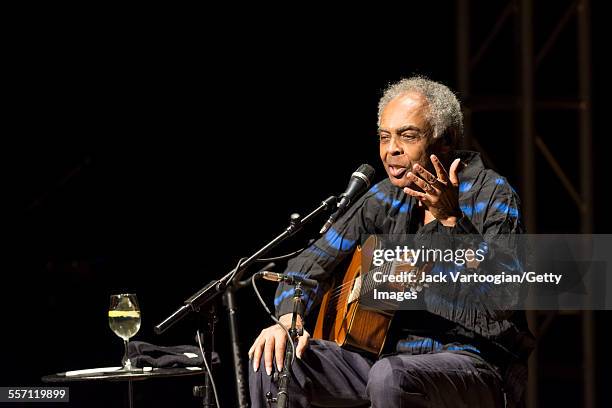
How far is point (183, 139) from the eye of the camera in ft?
19.6

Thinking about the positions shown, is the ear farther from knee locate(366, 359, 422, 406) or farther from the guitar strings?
knee locate(366, 359, 422, 406)

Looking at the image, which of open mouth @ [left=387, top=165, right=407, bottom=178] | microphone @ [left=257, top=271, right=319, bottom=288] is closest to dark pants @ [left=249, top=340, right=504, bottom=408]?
microphone @ [left=257, top=271, right=319, bottom=288]

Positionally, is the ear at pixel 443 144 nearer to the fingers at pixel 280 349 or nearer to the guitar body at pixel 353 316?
the guitar body at pixel 353 316

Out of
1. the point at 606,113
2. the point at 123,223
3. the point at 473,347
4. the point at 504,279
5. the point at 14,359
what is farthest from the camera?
the point at 606,113

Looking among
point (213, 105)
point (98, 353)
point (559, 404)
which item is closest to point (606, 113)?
point (559, 404)

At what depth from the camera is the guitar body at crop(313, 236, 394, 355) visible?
9.59 feet

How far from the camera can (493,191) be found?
9.53 ft

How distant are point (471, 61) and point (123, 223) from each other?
2370 millimetres

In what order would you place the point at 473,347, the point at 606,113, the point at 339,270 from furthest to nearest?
the point at 606,113
the point at 339,270
the point at 473,347

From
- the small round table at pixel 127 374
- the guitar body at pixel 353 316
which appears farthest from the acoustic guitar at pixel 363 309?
the small round table at pixel 127 374

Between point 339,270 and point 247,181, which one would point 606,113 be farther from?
point 339,270

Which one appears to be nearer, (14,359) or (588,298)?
(588,298)

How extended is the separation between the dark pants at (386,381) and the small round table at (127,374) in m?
0.27

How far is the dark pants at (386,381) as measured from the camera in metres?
2.61
